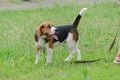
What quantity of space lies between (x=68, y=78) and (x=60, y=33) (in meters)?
1.11

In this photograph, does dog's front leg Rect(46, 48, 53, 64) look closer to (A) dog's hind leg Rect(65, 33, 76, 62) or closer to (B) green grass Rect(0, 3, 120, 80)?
(B) green grass Rect(0, 3, 120, 80)

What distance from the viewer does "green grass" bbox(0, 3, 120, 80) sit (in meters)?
6.66

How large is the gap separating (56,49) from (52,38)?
141cm

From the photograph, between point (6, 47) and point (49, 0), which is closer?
point (6, 47)

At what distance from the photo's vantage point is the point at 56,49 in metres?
8.45

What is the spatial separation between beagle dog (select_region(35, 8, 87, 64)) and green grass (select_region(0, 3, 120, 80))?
21 centimetres

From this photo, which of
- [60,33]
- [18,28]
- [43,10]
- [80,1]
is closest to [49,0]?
[80,1]

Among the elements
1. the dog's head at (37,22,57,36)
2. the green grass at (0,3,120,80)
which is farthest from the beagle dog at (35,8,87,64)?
the green grass at (0,3,120,80)

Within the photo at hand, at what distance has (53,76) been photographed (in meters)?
6.58

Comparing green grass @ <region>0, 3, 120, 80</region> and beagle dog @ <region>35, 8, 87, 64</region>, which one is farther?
beagle dog @ <region>35, 8, 87, 64</region>

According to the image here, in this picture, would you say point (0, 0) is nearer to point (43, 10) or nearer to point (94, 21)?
point (43, 10)

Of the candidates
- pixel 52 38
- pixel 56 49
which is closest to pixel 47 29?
pixel 52 38

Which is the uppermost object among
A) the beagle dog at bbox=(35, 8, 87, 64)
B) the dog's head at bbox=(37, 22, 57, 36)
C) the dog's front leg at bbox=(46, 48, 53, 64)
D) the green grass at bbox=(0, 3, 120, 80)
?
the dog's head at bbox=(37, 22, 57, 36)

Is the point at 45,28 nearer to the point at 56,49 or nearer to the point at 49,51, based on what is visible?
the point at 49,51
